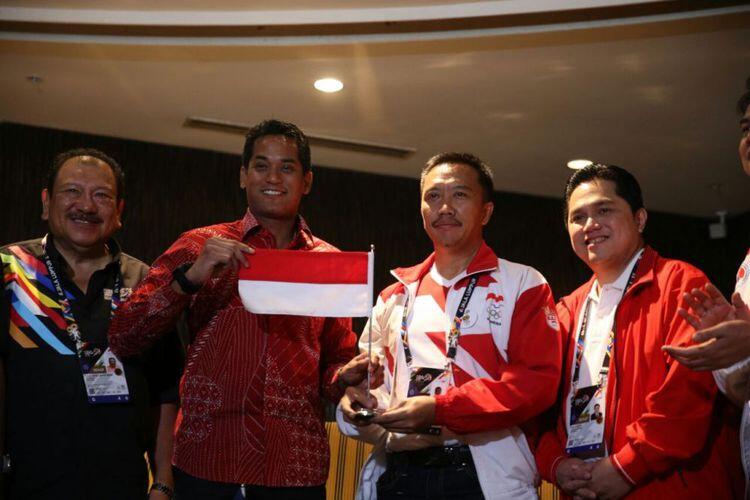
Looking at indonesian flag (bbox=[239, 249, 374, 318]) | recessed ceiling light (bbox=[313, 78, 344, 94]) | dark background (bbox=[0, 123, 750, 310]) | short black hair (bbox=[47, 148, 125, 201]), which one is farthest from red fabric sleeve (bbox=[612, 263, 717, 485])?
dark background (bbox=[0, 123, 750, 310])

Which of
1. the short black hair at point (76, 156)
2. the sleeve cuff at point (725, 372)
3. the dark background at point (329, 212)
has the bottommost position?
the sleeve cuff at point (725, 372)

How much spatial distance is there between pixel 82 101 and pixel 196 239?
3.00m

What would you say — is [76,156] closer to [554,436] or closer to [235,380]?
[235,380]

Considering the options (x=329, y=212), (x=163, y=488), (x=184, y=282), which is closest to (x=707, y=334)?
(x=184, y=282)

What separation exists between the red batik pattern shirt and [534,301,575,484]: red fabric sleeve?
2.19ft

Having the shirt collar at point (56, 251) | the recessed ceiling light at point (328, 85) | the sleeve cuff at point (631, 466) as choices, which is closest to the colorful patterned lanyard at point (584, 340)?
the sleeve cuff at point (631, 466)

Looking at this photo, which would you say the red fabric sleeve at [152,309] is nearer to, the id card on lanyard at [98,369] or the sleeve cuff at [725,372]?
the id card on lanyard at [98,369]

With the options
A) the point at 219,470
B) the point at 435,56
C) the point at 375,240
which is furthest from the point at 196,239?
the point at 375,240

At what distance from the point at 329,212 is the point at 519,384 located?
438cm

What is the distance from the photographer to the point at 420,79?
513cm

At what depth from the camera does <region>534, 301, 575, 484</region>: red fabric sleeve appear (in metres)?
2.81

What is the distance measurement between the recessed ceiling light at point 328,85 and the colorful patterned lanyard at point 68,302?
2.37 m

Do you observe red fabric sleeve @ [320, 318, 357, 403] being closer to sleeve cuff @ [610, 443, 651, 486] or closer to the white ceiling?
sleeve cuff @ [610, 443, 651, 486]

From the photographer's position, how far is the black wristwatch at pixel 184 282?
2.68 m
